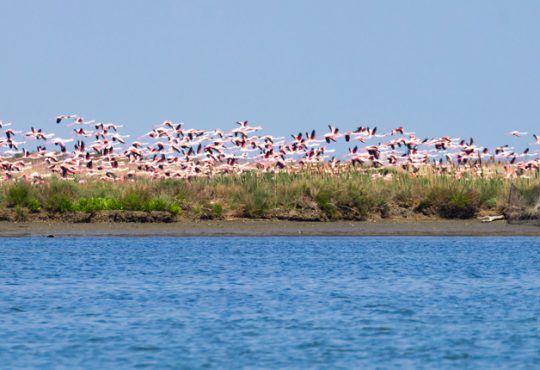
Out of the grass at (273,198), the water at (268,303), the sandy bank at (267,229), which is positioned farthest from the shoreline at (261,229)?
the water at (268,303)

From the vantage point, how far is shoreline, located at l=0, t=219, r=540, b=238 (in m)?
29.5

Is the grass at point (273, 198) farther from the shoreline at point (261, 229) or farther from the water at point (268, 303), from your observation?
the water at point (268, 303)

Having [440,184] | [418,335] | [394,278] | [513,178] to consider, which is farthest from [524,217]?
[418,335]

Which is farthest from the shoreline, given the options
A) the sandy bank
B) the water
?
the water

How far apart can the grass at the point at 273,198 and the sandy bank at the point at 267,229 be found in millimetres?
458

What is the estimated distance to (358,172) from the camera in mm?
37156

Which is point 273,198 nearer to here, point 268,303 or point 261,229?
point 261,229

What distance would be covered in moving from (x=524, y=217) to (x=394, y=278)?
33.3ft

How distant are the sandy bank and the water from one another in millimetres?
799

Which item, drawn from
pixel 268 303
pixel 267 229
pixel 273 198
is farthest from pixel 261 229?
pixel 268 303

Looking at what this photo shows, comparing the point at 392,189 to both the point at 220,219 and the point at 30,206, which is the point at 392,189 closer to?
the point at 220,219

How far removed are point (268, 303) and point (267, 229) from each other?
1142 centimetres

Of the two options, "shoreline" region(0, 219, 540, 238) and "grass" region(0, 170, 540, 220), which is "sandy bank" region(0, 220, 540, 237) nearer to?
"shoreline" region(0, 219, 540, 238)

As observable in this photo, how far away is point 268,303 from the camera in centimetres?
1894
